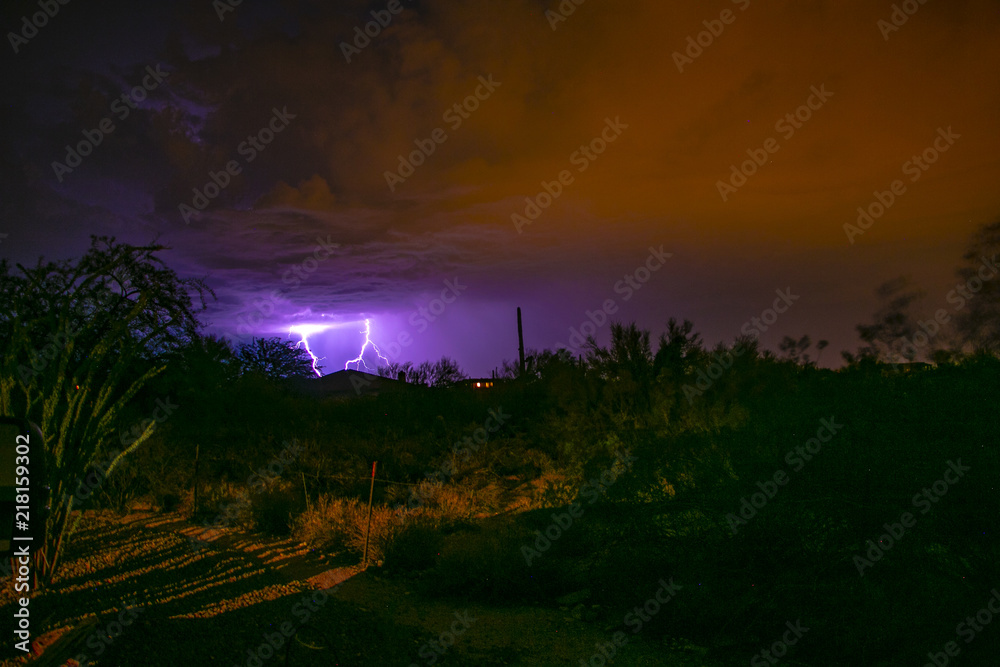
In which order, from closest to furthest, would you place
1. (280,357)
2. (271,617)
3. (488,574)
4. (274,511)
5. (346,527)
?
(271,617)
(488,574)
(346,527)
(274,511)
(280,357)

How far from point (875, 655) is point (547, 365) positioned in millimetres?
17538

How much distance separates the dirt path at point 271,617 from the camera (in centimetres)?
506

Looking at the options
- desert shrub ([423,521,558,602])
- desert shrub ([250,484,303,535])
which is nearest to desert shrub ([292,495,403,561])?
desert shrub ([250,484,303,535])

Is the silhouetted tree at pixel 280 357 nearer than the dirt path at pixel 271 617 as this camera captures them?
No

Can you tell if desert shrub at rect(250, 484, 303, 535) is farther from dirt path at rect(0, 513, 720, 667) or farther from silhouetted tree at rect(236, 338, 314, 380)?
silhouetted tree at rect(236, 338, 314, 380)

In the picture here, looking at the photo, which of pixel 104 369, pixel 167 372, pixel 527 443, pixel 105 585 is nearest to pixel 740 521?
pixel 105 585

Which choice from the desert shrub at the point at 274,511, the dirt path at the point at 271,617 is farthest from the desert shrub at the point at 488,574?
the desert shrub at the point at 274,511

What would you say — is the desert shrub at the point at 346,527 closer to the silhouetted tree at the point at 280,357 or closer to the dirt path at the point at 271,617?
the dirt path at the point at 271,617

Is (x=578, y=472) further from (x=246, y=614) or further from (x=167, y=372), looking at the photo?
(x=167, y=372)

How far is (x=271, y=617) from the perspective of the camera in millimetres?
6203

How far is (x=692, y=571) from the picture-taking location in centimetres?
720

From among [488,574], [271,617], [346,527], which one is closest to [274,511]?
[346,527]

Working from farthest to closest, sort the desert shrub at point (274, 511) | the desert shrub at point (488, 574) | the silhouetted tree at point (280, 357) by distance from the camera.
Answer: the silhouetted tree at point (280, 357) → the desert shrub at point (274, 511) → the desert shrub at point (488, 574)

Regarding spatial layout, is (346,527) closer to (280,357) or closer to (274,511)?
(274,511)
